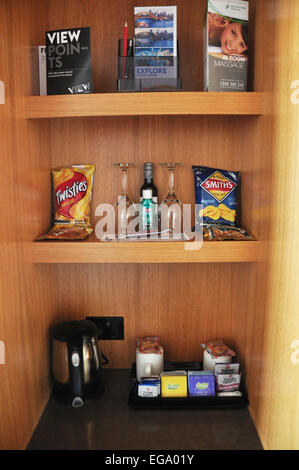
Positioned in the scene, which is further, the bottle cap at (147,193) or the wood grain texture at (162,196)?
the bottle cap at (147,193)

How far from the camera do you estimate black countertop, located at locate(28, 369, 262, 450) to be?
1.24 m

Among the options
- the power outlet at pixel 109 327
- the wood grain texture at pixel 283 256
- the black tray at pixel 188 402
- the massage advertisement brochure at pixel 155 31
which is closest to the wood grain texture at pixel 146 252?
the wood grain texture at pixel 283 256

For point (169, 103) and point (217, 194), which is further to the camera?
point (217, 194)

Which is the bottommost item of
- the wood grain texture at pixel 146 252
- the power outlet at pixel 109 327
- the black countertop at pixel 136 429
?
the black countertop at pixel 136 429

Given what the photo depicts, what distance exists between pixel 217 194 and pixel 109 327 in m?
0.66

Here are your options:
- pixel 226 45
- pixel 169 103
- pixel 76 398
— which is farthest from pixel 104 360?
pixel 226 45

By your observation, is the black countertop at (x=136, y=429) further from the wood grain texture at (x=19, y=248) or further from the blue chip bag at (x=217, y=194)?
the blue chip bag at (x=217, y=194)

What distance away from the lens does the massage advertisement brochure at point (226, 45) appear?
50.1 inches

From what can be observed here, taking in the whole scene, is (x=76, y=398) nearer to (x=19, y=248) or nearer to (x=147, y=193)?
(x=19, y=248)

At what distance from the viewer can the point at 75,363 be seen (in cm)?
137

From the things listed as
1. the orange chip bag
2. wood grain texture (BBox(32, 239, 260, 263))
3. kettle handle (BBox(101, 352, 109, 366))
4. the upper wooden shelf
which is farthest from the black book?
kettle handle (BBox(101, 352, 109, 366))

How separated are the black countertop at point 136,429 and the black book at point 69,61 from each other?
1065 millimetres

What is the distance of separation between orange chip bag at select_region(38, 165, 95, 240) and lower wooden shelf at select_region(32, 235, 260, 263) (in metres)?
0.19

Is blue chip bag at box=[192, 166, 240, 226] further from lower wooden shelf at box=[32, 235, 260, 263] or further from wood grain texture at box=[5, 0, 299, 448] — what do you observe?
lower wooden shelf at box=[32, 235, 260, 263]
